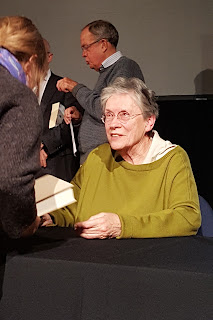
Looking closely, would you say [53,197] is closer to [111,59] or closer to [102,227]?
[102,227]

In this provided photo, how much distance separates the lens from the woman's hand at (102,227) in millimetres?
1681

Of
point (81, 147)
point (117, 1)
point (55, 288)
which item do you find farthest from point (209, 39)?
point (55, 288)

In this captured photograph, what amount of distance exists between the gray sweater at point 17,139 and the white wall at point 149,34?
10.4ft

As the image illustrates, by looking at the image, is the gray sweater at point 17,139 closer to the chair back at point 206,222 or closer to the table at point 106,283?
the table at point 106,283

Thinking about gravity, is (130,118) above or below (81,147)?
above

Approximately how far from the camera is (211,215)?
212 centimetres

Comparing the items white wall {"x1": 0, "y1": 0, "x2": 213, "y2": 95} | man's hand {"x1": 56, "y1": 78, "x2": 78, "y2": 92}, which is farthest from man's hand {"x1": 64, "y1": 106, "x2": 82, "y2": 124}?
white wall {"x1": 0, "y1": 0, "x2": 213, "y2": 95}

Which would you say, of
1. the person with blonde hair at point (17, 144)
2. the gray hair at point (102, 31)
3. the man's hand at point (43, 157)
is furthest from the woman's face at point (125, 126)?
the gray hair at point (102, 31)

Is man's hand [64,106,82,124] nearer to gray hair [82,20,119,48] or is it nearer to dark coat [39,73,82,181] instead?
dark coat [39,73,82,181]

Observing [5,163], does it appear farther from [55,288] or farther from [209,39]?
[209,39]

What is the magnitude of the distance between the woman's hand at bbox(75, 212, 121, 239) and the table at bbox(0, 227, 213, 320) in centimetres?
13

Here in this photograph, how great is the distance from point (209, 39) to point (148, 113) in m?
2.28

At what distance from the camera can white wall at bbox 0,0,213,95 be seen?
13.7ft

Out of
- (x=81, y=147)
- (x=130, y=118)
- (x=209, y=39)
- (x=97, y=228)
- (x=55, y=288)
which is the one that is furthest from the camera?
(x=209, y=39)
